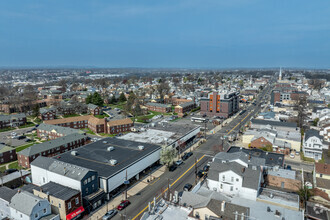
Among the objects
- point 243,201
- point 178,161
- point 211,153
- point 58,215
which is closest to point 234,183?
point 243,201

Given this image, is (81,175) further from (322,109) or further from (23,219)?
(322,109)

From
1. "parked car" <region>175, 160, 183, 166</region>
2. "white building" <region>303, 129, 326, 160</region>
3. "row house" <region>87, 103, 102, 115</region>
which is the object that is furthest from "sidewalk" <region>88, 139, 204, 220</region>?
"row house" <region>87, 103, 102, 115</region>

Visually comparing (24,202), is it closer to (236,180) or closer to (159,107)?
(236,180)

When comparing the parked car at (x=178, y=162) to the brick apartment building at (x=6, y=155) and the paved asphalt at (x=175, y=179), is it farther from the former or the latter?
the brick apartment building at (x=6, y=155)

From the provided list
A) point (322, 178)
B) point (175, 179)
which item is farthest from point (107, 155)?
point (322, 178)

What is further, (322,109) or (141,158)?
(322,109)

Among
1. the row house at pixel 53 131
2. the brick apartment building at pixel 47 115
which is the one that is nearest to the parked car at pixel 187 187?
the row house at pixel 53 131
